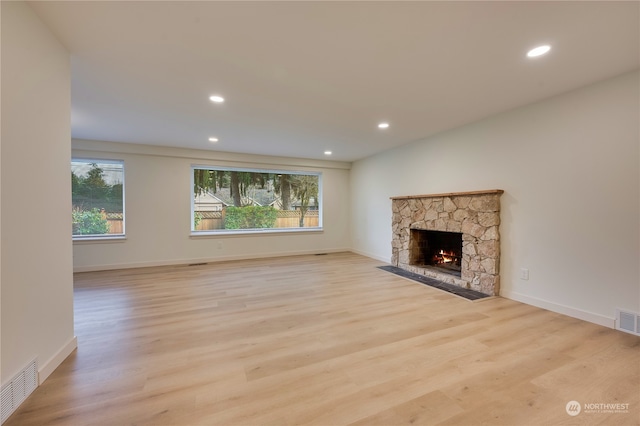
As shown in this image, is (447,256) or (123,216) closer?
(447,256)

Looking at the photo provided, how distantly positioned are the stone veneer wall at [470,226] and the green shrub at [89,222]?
5.68 m

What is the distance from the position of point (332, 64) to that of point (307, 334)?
238 centimetres

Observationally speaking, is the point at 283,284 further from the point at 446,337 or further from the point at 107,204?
the point at 107,204

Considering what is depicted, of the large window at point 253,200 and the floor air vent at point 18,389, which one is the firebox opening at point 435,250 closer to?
the large window at point 253,200

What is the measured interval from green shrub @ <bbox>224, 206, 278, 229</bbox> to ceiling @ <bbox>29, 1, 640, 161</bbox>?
2.65 m

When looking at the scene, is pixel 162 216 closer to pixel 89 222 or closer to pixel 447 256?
pixel 89 222

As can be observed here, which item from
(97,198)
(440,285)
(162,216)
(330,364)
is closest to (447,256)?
(440,285)

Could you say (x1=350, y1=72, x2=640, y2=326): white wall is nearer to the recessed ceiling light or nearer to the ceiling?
the ceiling

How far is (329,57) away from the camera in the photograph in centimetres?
214

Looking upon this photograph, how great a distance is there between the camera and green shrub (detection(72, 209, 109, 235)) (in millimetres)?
4750

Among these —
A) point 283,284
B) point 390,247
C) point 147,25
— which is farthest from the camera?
point 390,247

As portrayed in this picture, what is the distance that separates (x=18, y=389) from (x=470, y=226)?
4.50 meters

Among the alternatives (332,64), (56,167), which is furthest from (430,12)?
(56,167)

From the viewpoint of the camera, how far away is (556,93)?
2805 mm
